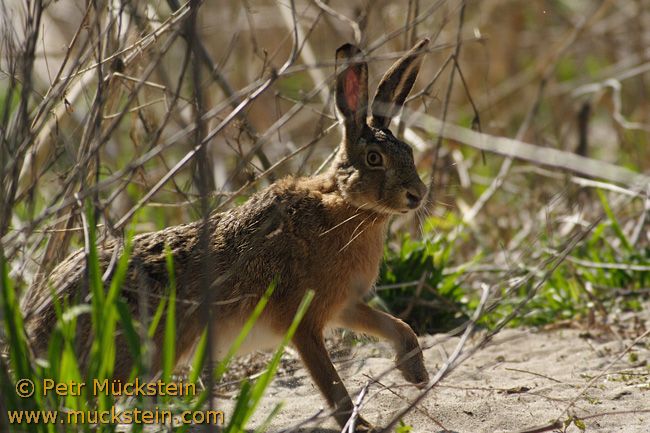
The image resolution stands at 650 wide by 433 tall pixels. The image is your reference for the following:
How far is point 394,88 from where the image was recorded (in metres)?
4.43

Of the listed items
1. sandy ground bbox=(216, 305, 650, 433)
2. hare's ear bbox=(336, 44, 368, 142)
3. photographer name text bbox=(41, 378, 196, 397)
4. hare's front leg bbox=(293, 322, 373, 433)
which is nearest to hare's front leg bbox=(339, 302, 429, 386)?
sandy ground bbox=(216, 305, 650, 433)

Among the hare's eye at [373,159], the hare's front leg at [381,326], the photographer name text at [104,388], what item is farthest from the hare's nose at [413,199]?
the photographer name text at [104,388]

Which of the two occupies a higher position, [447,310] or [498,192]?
[498,192]

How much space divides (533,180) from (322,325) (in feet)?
11.5

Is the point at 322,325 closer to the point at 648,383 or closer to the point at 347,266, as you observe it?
the point at 347,266

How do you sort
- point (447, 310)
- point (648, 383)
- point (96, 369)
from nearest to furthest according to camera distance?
point (96, 369) < point (648, 383) < point (447, 310)

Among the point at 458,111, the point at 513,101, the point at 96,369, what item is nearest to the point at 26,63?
the point at 96,369

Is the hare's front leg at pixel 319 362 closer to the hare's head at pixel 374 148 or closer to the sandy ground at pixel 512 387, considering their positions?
the sandy ground at pixel 512 387

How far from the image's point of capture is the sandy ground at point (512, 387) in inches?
145

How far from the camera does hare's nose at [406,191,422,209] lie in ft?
13.3

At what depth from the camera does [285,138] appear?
741 cm

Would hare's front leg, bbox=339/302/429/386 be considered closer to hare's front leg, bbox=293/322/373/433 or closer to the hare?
the hare

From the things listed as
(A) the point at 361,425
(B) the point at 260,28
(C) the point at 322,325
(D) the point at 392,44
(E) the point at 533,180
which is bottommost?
(A) the point at 361,425

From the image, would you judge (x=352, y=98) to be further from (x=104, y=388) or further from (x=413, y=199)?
(x=104, y=388)
